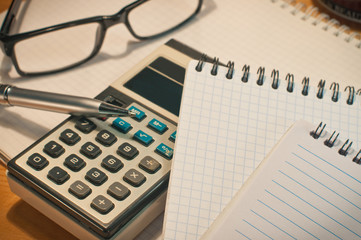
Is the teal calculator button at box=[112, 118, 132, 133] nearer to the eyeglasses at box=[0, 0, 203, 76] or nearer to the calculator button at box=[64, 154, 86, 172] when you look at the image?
the calculator button at box=[64, 154, 86, 172]

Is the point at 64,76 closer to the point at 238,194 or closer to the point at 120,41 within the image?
the point at 120,41

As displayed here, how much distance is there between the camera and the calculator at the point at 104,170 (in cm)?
36

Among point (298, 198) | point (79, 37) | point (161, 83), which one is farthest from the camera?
point (79, 37)

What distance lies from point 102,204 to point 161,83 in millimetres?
170

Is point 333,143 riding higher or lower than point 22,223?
higher

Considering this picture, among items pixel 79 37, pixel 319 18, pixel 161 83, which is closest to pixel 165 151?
pixel 161 83

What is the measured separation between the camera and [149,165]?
391 mm

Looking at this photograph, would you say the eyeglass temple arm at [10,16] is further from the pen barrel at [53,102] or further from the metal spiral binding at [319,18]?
the metal spiral binding at [319,18]

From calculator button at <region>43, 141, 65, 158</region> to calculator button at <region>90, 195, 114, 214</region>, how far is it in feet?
0.21

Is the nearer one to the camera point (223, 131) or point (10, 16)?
point (223, 131)

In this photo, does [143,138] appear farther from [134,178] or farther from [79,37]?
[79,37]

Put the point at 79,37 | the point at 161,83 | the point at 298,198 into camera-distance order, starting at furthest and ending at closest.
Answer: the point at 79,37
the point at 161,83
the point at 298,198

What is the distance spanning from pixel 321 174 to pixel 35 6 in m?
0.48

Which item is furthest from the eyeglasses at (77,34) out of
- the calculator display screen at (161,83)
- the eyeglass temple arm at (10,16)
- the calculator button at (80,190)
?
the calculator button at (80,190)
